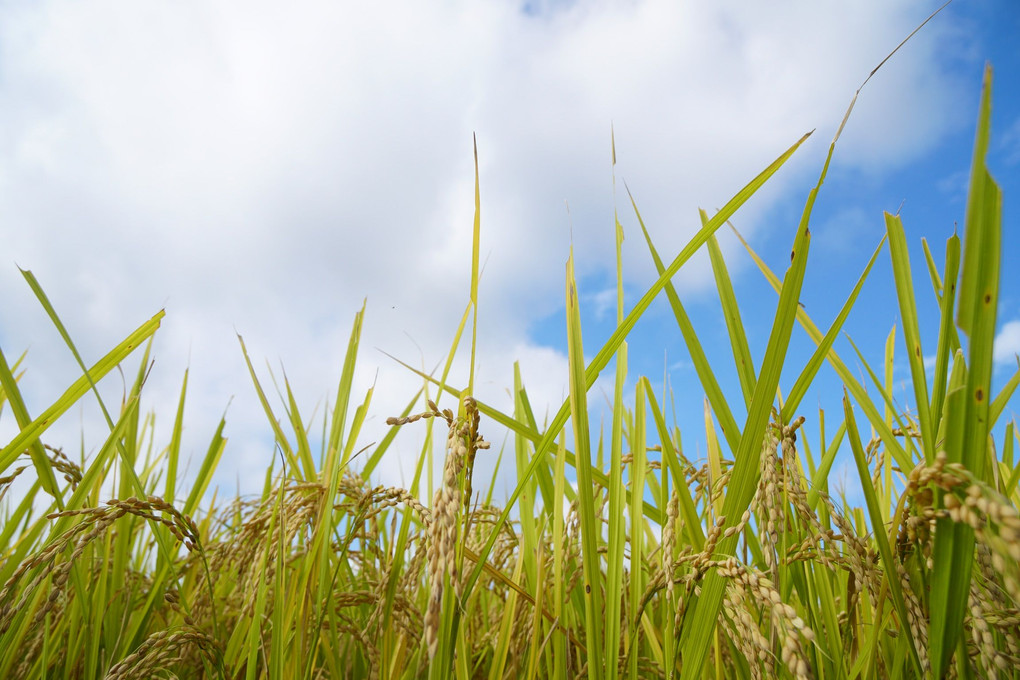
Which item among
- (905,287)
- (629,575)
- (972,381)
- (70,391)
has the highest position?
(905,287)

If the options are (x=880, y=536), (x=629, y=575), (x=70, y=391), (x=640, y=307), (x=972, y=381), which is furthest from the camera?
(x=70, y=391)

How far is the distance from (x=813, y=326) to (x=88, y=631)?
1.86 m

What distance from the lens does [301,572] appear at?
4.96 feet

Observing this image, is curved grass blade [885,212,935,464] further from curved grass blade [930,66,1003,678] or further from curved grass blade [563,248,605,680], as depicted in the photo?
curved grass blade [563,248,605,680]

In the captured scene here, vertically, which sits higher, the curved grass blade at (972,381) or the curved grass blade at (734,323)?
the curved grass blade at (734,323)

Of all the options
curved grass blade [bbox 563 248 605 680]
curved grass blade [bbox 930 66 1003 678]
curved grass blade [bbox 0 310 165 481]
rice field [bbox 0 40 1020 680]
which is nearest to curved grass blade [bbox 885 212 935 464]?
rice field [bbox 0 40 1020 680]

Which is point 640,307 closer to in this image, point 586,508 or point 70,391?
point 586,508

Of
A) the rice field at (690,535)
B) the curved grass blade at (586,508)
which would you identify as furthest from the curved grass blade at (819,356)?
the curved grass blade at (586,508)

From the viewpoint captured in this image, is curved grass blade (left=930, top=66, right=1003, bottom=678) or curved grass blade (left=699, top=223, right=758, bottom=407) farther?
curved grass blade (left=699, top=223, right=758, bottom=407)

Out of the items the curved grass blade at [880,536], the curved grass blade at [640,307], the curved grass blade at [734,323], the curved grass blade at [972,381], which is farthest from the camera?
the curved grass blade at [734,323]

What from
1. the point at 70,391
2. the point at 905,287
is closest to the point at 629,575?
the point at 905,287

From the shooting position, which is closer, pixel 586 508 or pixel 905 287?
pixel 586 508

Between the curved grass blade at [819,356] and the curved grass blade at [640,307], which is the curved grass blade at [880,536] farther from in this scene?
the curved grass blade at [640,307]

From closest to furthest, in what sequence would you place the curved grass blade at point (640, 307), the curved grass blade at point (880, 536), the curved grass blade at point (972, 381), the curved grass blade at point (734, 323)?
1. the curved grass blade at point (972, 381)
2. the curved grass blade at point (880, 536)
3. the curved grass blade at point (640, 307)
4. the curved grass blade at point (734, 323)
